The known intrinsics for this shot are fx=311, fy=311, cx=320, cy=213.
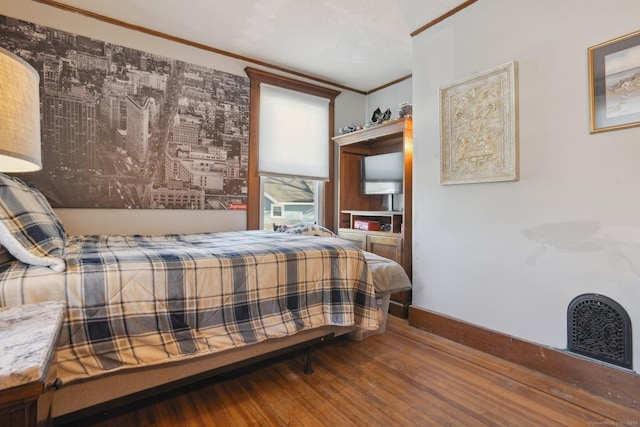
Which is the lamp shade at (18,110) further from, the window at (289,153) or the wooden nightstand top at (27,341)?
the window at (289,153)

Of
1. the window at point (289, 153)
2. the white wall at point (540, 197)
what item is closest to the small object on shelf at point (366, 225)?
the window at point (289, 153)

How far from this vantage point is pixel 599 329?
1.66m

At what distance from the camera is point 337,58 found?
321 centimetres

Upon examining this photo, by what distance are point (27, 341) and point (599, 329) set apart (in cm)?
237

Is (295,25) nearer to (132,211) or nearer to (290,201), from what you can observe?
(290,201)

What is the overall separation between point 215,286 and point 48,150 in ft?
6.61

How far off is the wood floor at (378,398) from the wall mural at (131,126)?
1.77 m

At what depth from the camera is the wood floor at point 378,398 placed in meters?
1.42

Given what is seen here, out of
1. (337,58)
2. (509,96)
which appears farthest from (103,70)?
(509,96)

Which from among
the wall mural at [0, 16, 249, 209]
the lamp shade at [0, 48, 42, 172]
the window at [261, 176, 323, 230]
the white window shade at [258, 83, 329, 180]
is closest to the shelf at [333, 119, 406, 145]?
the white window shade at [258, 83, 329, 180]

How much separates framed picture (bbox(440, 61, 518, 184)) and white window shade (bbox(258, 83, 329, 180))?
63.8 inches

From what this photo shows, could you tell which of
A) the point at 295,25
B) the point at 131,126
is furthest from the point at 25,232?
the point at 295,25

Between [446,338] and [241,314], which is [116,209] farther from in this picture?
[446,338]

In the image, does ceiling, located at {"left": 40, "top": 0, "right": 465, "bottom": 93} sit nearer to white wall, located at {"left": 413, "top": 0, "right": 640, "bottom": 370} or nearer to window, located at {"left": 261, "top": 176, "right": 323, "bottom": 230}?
white wall, located at {"left": 413, "top": 0, "right": 640, "bottom": 370}
